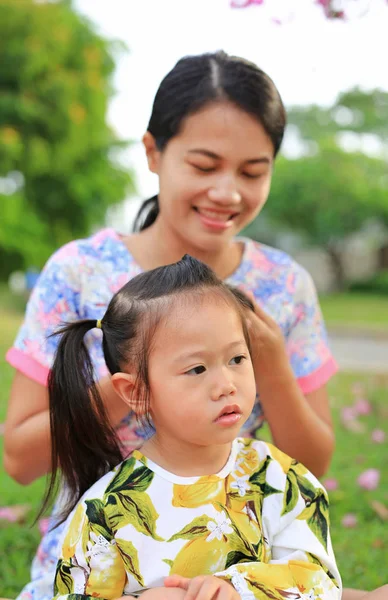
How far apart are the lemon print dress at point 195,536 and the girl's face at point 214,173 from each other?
692mm

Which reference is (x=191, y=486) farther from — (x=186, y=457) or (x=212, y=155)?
(x=212, y=155)

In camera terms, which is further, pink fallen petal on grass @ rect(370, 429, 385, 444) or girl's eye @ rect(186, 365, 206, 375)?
pink fallen petal on grass @ rect(370, 429, 385, 444)

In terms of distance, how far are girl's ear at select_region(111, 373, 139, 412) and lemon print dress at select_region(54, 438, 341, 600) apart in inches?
4.6

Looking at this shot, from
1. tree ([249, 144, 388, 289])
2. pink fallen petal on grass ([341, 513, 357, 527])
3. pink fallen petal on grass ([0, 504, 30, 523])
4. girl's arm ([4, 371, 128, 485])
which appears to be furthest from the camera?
tree ([249, 144, 388, 289])

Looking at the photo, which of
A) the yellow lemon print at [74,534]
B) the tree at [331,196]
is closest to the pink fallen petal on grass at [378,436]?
the yellow lemon print at [74,534]

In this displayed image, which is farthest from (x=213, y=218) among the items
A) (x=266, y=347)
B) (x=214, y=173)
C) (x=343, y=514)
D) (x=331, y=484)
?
(x=331, y=484)

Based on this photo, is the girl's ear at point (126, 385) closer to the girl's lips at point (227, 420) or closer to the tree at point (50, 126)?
the girl's lips at point (227, 420)

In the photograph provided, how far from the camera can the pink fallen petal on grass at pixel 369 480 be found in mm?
3705

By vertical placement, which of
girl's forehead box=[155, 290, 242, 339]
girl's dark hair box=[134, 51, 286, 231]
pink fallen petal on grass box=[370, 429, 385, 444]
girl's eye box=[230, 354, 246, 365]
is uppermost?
girl's dark hair box=[134, 51, 286, 231]

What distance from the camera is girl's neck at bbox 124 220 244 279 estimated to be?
2.21 m

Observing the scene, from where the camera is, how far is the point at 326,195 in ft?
74.1

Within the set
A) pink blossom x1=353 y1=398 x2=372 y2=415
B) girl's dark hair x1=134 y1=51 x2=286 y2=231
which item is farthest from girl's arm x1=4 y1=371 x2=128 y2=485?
pink blossom x1=353 y1=398 x2=372 y2=415

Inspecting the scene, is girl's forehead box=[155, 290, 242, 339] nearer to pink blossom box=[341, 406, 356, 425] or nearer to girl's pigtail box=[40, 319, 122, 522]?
girl's pigtail box=[40, 319, 122, 522]

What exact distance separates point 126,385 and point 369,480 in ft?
7.93
